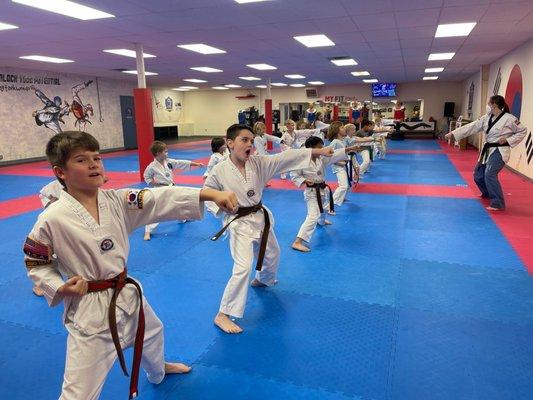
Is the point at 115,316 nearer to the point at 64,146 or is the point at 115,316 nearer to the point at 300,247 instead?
the point at 64,146

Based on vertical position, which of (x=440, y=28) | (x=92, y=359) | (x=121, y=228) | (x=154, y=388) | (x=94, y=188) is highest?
(x=440, y=28)

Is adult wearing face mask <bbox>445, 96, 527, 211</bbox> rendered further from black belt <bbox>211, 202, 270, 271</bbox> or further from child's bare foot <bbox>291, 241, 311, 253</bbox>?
black belt <bbox>211, 202, 270, 271</bbox>

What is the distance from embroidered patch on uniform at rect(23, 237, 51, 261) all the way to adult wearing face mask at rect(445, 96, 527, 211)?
20.7ft

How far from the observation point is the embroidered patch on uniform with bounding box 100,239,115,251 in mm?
1718

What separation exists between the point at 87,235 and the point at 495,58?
13904 millimetres

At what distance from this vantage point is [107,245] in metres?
1.74

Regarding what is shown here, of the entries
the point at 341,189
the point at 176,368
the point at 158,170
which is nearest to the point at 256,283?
the point at 176,368

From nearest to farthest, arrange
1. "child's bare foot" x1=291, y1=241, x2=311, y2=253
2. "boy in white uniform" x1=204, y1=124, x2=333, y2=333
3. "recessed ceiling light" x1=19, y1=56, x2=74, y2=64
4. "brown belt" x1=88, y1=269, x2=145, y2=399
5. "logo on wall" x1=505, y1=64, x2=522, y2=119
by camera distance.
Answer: "brown belt" x1=88, y1=269, x2=145, y2=399 → "boy in white uniform" x1=204, y1=124, x2=333, y2=333 → "child's bare foot" x1=291, y1=241, x2=311, y2=253 → "logo on wall" x1=505, y1=64, x2=522, y2=119 → "recessed ceiling light" x1=19, y1=56, x2=74, y2=64

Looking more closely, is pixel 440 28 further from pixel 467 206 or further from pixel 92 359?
pixel 92 359

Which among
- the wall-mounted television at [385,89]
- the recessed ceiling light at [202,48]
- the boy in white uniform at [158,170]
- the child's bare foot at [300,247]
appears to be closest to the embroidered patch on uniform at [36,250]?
the child's bare foot at [300,247]

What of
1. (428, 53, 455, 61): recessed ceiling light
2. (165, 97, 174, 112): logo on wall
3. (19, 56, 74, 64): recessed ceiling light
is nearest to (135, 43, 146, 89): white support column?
(19, 56, 74, 64): recessed ceiling light

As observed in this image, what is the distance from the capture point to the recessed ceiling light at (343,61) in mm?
12042

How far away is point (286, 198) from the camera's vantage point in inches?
292

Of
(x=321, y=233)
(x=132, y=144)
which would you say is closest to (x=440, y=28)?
(x=321, y=233)
